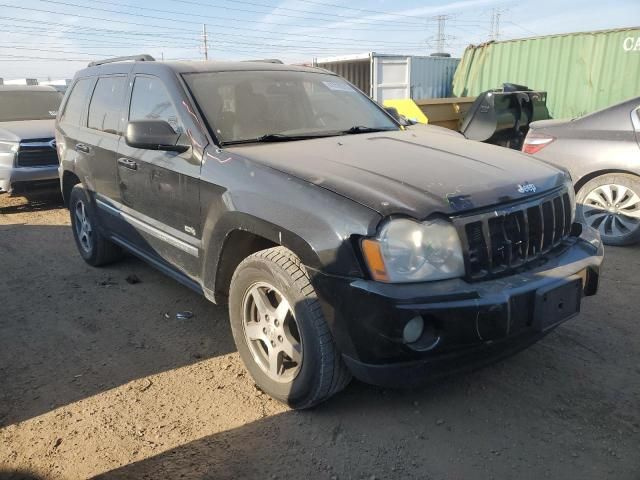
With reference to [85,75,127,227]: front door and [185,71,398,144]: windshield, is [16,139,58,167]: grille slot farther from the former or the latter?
[185,71,398,144]: windshield

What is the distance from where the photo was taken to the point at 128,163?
383 cm

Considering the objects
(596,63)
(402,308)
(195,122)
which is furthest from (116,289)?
(596,63)

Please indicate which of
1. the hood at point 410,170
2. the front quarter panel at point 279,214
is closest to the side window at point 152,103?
the front quarter panel at point 279,214

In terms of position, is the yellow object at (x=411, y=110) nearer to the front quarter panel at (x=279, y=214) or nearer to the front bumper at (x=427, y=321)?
the front quarter panel at (x=279, y=214)

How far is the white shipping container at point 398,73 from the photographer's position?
11.3m

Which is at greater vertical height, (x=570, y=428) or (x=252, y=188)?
(x=252, y=188)

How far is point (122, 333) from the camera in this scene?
148 inches

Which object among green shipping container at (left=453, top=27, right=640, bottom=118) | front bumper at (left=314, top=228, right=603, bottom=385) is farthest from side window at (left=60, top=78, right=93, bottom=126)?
green shipping container at (left=453, top=27, right=640, bottom=118)

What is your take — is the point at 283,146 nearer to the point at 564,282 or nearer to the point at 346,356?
the point at 346,356

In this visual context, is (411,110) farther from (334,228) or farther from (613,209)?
(334,228)

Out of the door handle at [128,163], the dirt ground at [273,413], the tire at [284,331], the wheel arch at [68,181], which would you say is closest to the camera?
the dirt ground at [273,413]

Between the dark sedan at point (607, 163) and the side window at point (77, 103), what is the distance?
448 centimetres

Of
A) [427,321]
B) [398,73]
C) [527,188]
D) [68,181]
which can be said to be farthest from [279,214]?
[398,73]

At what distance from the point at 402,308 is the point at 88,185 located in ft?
11.6
